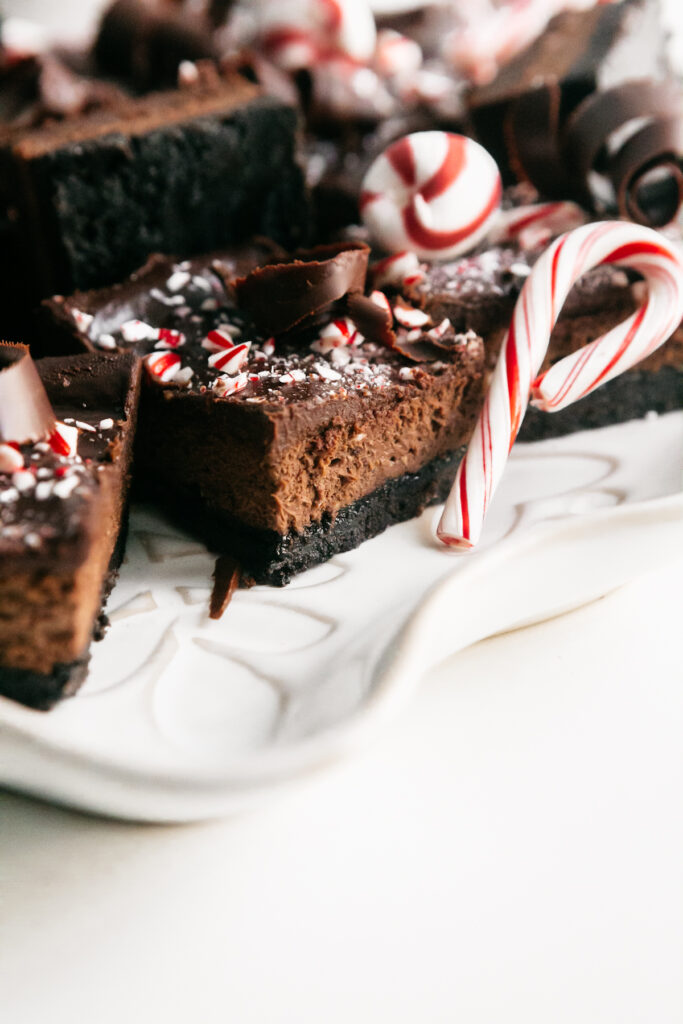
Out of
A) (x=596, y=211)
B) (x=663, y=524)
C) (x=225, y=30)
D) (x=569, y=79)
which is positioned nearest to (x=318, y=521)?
Answer: (x=663, y=524)

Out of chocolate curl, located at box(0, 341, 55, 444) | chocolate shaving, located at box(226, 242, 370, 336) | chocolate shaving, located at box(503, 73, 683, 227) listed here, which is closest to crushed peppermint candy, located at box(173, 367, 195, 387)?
chocolate shaving, located at box(226, 242, 370, 336)

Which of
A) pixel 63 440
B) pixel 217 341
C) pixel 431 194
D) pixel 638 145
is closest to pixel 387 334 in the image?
pixel 217 341

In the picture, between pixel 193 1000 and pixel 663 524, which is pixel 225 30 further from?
pixel 193 1000

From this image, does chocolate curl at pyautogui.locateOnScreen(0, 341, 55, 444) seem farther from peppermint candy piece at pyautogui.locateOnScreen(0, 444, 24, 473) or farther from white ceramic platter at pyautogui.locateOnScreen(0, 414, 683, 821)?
white ceramic platter at pyautogui.locateOnScreen(0, 414, 683, 821)

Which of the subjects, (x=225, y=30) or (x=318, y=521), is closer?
(x=318, y=521)

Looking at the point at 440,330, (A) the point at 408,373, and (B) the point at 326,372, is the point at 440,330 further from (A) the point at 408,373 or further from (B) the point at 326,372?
(B) the point at 326,372

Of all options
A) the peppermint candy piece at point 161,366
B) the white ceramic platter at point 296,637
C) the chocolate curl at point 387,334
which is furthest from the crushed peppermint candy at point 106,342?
the chocolate curl at point 387,334
